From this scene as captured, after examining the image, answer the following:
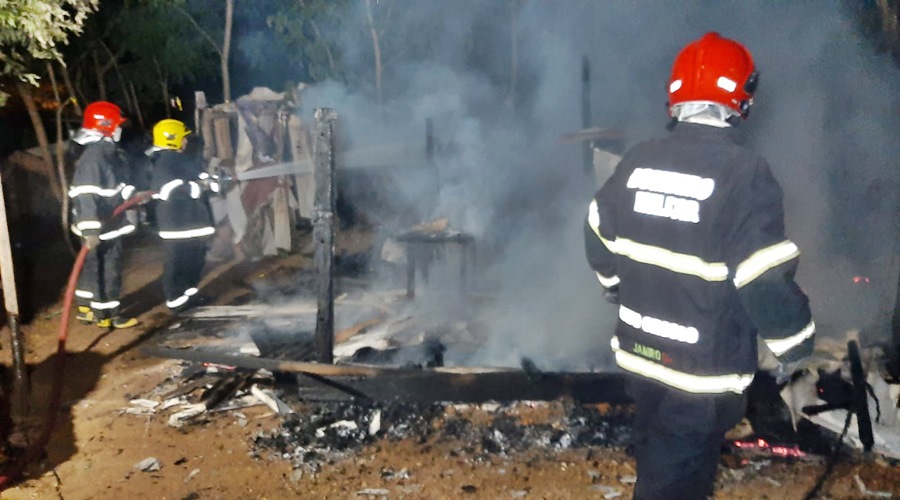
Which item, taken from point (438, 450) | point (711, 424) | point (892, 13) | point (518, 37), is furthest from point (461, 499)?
point (518, 37)

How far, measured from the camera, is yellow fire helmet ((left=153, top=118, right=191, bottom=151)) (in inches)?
290

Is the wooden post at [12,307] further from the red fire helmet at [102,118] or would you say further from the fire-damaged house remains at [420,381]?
the red fire helmet at [102,118]

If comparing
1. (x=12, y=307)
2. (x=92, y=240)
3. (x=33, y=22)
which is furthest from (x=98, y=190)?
(x=33, y=22)

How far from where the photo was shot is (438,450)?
4543mm

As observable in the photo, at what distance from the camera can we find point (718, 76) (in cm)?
263

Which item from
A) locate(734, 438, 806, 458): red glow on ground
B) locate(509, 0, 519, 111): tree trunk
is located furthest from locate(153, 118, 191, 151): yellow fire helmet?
locate(509, 0, 519, 111): tree trunk

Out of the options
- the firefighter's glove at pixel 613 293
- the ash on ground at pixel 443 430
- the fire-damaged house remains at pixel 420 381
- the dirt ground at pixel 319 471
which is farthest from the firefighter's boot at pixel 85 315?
the firefighter's glove at pixel 613 293

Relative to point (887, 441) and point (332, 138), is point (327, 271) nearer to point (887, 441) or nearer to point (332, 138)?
point (332, 138)

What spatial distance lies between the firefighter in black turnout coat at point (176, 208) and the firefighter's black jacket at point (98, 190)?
398mm

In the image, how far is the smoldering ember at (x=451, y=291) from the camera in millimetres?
4211

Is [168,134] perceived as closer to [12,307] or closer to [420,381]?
[12,307]

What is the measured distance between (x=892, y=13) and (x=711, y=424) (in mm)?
4482

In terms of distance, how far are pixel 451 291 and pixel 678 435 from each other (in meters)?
4.70

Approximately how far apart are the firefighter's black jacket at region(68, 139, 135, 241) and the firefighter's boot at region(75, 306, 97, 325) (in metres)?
0.86
